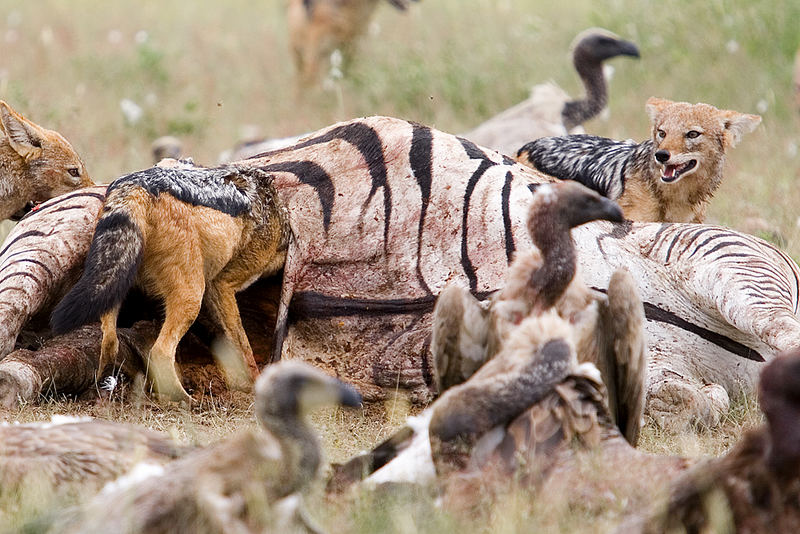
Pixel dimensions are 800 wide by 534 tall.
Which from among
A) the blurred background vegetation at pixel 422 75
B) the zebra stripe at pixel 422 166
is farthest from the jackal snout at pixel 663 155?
the blurred background vegetation at pixel 422 75

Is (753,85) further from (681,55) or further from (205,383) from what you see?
(205,383)

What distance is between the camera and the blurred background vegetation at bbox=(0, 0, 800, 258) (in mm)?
11859

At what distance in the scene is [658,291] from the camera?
222 inches

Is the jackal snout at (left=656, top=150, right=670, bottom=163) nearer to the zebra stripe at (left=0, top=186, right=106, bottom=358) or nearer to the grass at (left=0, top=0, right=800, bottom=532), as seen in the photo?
the grass at (left=0, top=0, right=800, bottom=532)

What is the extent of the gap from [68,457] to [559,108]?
724cm

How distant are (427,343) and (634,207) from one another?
2124 mm

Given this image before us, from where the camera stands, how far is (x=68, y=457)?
3.74 meters

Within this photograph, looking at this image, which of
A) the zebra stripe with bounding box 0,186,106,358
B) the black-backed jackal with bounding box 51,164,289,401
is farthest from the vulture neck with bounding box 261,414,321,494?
the zebra stripe with bounding box 0,186,106,358

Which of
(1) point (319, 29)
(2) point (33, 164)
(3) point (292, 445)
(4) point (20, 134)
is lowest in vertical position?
(3) point (292, 445)

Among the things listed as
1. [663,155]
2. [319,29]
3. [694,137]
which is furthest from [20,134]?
[319,29]

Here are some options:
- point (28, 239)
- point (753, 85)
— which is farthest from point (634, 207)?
point (753, 85)

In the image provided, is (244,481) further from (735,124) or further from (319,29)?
(319,29)

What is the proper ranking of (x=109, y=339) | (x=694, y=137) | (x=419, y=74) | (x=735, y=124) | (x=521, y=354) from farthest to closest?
(x=419, y=74) < (x=735, y=124) < (x=694, y=137) < (x=109, y=339) < (x=521, y=354)

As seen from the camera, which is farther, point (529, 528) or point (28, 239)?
point (28, 239)
